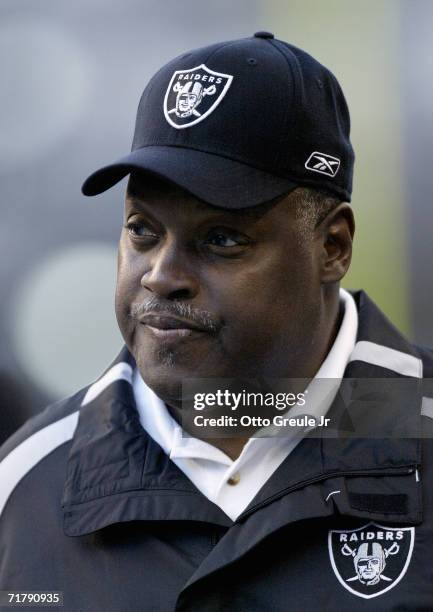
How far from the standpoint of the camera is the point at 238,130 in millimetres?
1588

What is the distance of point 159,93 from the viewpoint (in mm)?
1671

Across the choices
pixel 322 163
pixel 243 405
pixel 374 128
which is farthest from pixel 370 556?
pixel 374 128

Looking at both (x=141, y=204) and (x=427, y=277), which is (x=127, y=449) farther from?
(x=427, y=277)

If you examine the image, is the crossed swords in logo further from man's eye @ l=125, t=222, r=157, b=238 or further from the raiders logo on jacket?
man's eye @ l=125, t=222, r=157, b=238

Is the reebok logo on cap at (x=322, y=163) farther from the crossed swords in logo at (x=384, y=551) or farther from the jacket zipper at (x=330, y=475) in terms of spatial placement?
the crossed swords in logo at (x=384, y=551)

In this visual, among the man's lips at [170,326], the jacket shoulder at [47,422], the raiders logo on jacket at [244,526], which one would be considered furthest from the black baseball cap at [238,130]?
the jacket shoulder at [47,422]

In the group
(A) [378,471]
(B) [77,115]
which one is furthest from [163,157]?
(B) [77,115]

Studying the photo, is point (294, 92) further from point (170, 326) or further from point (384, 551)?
point (384, 551)

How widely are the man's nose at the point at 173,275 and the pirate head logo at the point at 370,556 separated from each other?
1.62 feet

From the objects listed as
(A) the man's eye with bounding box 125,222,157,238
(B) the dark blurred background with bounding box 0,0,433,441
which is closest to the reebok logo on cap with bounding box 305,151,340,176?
(A) the man's eye with bounding box 125,222,157,238

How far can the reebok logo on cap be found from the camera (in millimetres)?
1620

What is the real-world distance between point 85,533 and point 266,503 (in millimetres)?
332

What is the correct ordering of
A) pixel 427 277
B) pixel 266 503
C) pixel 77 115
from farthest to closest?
pixel 77 115, pixel 427 277, pixel 266 503

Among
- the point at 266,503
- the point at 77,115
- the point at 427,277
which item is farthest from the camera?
the point at 77,115
